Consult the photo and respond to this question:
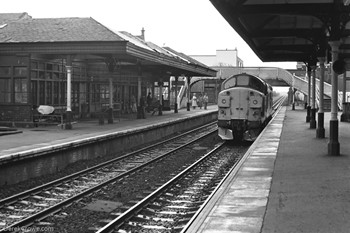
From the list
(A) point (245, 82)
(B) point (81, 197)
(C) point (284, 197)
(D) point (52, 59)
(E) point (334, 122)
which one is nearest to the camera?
(C) point (284, 197)

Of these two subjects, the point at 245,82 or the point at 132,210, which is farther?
the point at 245,82

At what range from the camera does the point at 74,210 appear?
329 inches

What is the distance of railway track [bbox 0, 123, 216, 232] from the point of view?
7738 millimetres

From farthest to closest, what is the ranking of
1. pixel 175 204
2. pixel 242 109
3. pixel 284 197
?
1. pixel 242 109
2. pixel 175 204
3. pixel 284 197

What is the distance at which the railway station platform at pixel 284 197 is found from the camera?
5844 millimetres

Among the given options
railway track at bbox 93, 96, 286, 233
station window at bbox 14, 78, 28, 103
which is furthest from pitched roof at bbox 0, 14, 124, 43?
railway track at bbox 93, 96, 286, 233

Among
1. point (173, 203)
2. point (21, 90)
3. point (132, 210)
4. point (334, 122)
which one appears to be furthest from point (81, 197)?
point (21, 90)

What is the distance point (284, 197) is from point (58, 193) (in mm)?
4969

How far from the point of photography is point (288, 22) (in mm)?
16438

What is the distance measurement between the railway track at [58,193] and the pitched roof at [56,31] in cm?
679

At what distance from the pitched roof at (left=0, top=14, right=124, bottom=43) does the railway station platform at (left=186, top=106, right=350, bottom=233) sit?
10114 millimetres

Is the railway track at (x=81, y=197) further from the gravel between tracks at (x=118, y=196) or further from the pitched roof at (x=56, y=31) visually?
the pitched roof at (x=56, y=31)

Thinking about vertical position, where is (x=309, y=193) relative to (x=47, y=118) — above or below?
below

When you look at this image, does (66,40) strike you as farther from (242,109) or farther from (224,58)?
(224,58)
